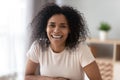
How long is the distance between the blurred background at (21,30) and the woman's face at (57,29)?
2.20ft

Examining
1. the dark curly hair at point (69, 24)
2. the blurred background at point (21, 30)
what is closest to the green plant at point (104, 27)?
the blurred background at point (21, 30)

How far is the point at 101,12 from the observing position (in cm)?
338

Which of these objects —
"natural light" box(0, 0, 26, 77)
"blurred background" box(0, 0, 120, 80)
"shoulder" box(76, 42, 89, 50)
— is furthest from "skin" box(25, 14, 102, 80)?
"natural light" box(0, 0, 26, 77)

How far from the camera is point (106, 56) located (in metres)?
3.44

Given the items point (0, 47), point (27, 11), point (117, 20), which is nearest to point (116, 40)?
point (117, 20)

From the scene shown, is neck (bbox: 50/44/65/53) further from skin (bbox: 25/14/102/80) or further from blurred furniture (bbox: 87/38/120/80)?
blurred furniture (bbox: 87/38/120/80)

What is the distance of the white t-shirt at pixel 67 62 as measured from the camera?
5.08 ft

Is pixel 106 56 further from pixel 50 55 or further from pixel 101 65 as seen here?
pixel 50 55

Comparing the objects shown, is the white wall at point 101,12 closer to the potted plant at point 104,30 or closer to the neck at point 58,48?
the potted plant at point 104,30

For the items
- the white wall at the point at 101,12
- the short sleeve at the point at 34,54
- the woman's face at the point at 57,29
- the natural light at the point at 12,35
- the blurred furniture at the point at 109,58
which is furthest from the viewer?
the white wall at the point at 101,12

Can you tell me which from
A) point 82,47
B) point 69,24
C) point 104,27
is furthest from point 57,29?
point 104,27

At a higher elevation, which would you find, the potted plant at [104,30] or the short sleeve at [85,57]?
the potted plant at [104,30]

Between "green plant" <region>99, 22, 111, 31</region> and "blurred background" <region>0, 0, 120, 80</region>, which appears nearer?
"blurred background" <region>0, 0, 120, 80</region>

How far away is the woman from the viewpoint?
60.1 inches
